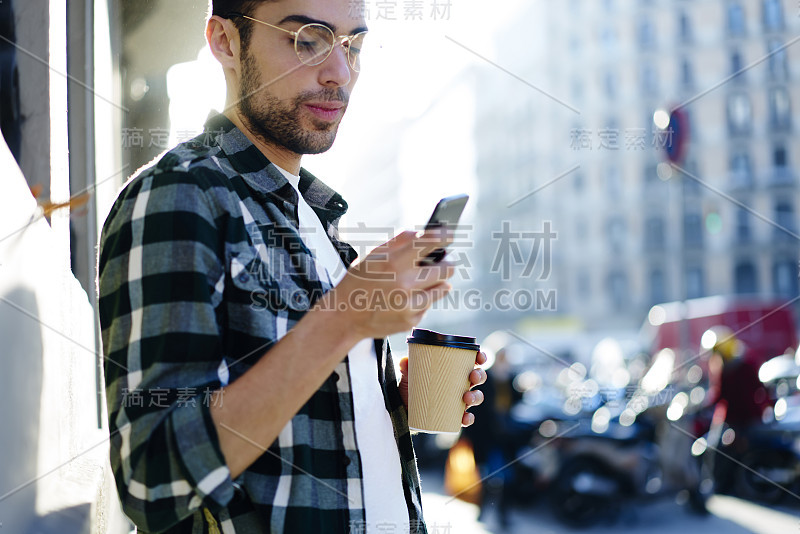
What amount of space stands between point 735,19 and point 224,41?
46493 millimetres

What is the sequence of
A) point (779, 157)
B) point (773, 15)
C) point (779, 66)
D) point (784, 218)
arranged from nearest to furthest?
point (779, 66)
point (784, 218)
point (779, 157)
point (773, 15)

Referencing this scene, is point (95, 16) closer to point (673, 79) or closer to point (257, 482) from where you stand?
point (257, 482)

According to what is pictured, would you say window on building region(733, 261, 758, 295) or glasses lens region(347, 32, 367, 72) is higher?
glasses lens region(347, 32, 367, 72)

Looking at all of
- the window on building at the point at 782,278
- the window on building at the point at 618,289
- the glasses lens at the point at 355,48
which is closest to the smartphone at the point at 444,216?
the glasses lens at the point at 355,48

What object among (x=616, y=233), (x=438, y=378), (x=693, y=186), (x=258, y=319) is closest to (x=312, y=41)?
(x=258, y=319)

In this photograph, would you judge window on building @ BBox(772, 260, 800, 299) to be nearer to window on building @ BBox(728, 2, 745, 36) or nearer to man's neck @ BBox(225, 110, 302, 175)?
window on building @ BBox(728, 2, 745, 36)

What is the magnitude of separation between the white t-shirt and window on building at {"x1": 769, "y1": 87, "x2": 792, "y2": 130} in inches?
1719

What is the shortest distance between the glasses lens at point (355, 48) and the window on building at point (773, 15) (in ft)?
149

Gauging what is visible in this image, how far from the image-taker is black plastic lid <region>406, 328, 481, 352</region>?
1.50 metres

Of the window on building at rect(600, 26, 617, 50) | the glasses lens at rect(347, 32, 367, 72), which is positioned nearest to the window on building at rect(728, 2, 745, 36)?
the window on building at rect(600, 26, 617, 50)

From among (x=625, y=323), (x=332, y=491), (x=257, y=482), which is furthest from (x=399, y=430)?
(x=625, y=323)

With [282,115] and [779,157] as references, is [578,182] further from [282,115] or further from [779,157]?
[282,115]

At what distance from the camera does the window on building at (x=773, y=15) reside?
133ft

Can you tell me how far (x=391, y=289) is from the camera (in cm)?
101
